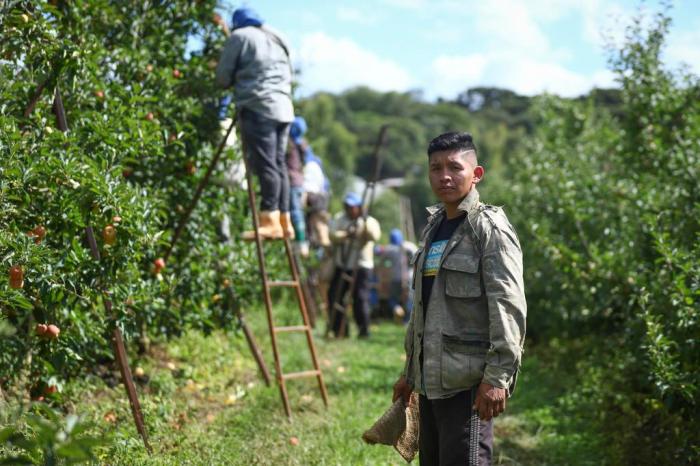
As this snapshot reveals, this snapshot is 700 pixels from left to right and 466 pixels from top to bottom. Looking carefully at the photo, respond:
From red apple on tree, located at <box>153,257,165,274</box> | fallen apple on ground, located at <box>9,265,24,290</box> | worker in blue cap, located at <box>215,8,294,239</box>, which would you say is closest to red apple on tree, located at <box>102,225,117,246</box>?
fallen apple on ground, located at <box>9,265,24,290</box>

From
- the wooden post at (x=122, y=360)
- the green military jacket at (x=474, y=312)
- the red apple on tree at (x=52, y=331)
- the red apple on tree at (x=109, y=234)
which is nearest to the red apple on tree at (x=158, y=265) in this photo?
the wooden post at (x=122, y=360)

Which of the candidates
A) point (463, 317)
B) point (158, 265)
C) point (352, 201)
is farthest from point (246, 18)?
point (352, 201)

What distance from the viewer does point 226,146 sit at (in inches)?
263

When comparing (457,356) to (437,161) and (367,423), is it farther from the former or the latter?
(367,423)

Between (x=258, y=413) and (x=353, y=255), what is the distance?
5781 mm

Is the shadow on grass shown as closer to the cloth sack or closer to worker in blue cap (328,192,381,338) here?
the cloth sack

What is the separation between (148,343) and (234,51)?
8.80ft

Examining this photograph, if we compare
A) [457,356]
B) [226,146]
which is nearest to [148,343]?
[226,146]

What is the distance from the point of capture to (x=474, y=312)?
3371 millimetres

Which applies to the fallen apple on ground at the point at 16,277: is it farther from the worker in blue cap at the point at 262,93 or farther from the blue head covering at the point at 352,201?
the blue head covering at the point at 352,201

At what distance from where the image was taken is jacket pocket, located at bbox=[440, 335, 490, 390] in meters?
3.27

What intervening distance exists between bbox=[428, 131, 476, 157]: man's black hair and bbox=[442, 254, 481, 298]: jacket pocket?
49cm

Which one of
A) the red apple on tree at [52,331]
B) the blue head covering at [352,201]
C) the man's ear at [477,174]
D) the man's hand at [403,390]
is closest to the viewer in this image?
the man's ear at [477,174]

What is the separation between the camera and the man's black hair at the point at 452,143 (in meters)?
3.48
